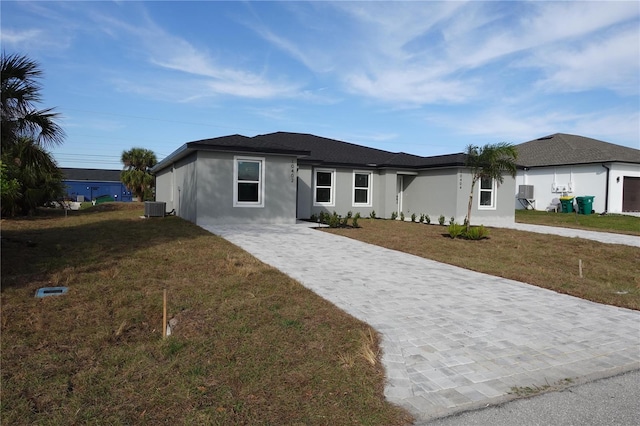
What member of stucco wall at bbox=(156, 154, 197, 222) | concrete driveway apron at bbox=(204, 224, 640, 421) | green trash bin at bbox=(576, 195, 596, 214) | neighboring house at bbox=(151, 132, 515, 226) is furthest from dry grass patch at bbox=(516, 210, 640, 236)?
stucco wall at bbox=(156, 154, 197, 222)

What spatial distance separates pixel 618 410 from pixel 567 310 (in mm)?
2747

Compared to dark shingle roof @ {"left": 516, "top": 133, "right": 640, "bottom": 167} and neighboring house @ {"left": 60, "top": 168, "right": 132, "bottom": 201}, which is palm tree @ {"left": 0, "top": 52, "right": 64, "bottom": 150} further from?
neighboring house @ {"left": 60, "top": 168, "right": 132, "bottom": 201}

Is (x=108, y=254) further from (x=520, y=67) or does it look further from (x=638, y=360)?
(x=520, y=67)

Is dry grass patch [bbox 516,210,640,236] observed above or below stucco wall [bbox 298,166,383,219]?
below

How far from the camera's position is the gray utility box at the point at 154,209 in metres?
16.7

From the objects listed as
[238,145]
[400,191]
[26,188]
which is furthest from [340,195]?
[26,188]

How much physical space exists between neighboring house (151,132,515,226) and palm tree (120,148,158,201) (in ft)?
21.5

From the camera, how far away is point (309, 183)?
1784cm

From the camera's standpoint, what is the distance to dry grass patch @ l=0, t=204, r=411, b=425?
284 centimetres

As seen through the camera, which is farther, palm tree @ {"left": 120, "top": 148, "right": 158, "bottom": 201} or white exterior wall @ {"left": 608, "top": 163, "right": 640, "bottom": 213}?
palm tree @ {"left": 120, "top": 148, "right": 158, "bottom": 201}

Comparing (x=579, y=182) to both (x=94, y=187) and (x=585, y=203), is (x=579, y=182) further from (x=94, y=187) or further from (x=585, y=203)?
(x=94, y=187)

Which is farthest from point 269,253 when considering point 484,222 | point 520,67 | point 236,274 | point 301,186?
point 484,222

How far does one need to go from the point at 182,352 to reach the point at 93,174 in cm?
5700

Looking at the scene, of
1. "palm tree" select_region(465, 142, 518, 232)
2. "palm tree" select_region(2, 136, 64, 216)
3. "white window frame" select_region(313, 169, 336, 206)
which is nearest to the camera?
"palm tree" select_region(465, 142, 518, 232)
